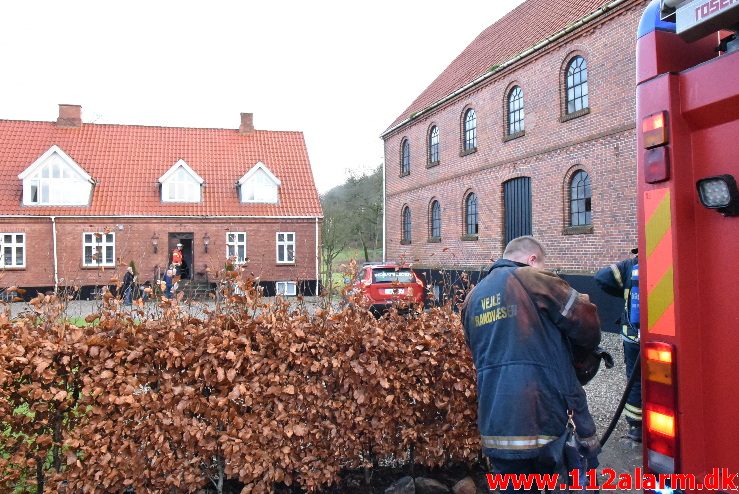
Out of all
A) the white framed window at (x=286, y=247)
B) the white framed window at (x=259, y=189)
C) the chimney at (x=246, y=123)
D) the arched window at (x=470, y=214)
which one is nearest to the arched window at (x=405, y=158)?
the arched window at (x=470, y=214)

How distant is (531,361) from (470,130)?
1981 centimetres

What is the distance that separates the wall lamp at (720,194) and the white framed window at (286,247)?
27.9 metres

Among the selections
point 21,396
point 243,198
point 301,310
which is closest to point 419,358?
point 301,310

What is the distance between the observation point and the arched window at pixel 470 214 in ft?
70.4

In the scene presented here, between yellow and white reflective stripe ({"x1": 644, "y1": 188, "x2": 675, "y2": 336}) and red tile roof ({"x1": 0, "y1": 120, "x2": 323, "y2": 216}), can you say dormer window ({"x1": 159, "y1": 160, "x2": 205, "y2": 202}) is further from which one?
yellow and white reflective stripe ({"x1": 644, "y1": 188, "x2": 675, "y2": 336})

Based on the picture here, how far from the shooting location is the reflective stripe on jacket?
285cm

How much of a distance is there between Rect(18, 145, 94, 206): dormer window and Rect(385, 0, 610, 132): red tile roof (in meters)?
15.6

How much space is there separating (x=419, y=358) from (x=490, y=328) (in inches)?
49.6

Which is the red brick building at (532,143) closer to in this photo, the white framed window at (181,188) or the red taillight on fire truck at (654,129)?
the white framed window at (181,188)

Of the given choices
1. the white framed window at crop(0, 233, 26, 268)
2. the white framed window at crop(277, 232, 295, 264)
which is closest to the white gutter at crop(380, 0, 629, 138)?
the white framed window at crop(277, 232, 295, 264)

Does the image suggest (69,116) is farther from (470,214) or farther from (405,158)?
(470,214)

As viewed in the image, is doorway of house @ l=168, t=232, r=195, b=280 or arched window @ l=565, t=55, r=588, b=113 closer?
arched window @ l=565, t=55, r=588, b=113

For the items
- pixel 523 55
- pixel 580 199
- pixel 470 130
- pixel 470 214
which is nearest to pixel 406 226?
pixel 470 214

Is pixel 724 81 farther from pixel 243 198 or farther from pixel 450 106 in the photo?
pixel 243 198
